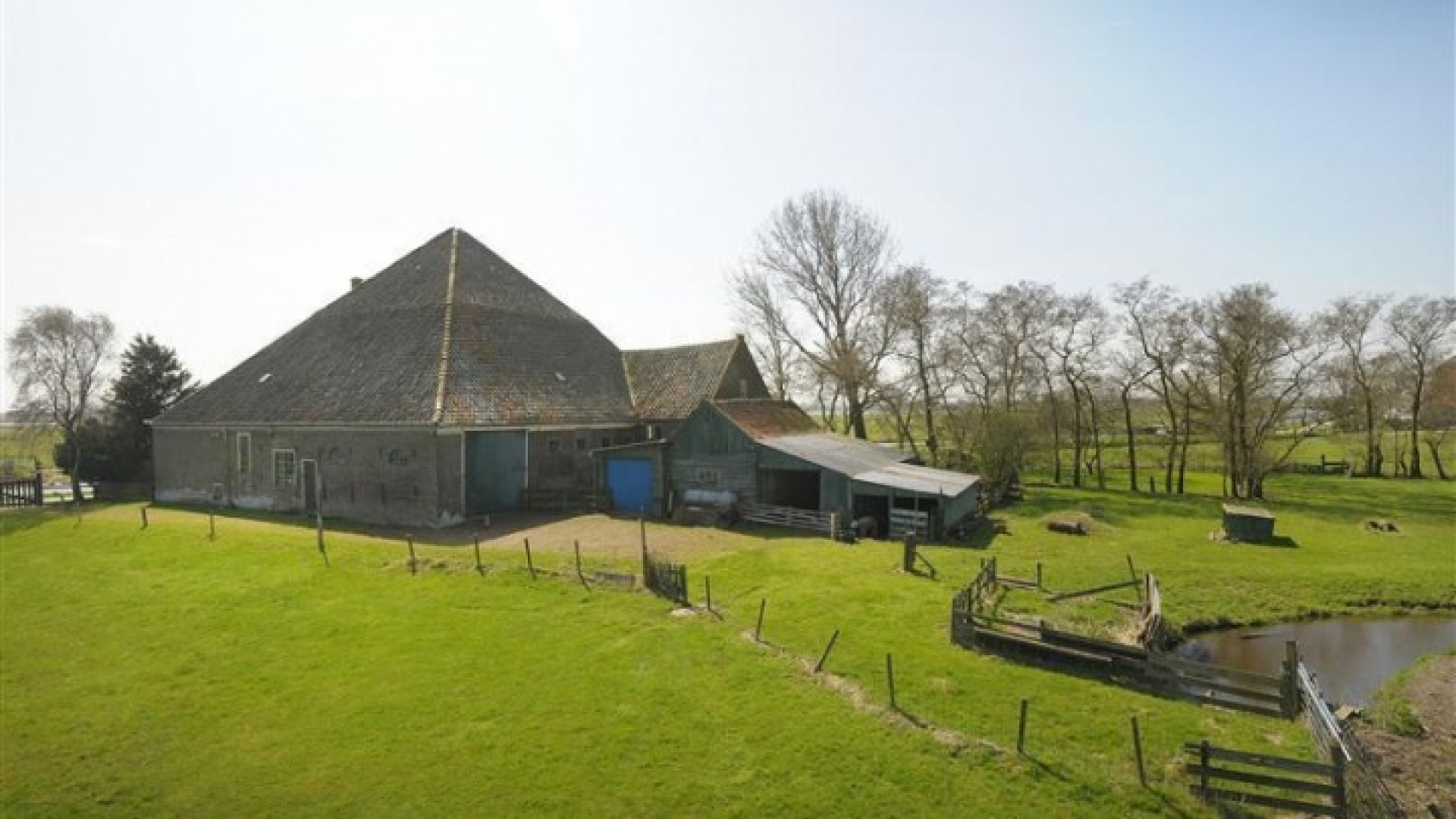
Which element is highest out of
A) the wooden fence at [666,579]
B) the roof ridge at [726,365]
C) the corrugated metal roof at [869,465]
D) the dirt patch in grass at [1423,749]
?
the roof ridge at [726,365]

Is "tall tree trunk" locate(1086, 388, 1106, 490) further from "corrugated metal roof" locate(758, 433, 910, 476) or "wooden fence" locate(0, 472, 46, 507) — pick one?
"wooden fence" locate(0, 472, 46, 507)

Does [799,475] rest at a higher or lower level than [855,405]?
lower

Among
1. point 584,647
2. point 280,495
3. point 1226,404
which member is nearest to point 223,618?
point 584,647

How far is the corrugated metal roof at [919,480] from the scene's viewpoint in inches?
978

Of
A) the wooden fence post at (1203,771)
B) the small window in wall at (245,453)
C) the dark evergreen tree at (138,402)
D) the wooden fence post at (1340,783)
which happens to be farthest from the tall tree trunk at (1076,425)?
the dark evergreen tree at (138,402)

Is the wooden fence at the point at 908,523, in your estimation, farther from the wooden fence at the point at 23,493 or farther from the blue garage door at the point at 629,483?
the wooden fence at the point at 23,493

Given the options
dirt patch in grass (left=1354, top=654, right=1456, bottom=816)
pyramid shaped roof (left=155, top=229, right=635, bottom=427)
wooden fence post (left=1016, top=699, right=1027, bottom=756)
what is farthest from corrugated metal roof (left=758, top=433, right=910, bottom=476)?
dirt patch in grass (left=1354, top=654, right=1456, bottom=816)

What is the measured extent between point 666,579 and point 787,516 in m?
9.53

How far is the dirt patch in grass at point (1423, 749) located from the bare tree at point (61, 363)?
52.9 m

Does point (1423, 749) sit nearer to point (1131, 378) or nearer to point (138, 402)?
point (1131, 378)

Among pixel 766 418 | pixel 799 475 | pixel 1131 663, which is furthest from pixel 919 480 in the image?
pixel 1131 663

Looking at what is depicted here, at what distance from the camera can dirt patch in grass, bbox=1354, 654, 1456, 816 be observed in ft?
33.7

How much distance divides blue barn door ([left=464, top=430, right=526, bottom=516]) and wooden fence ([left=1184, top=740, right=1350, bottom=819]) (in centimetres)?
2369

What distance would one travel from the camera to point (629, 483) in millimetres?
29219
